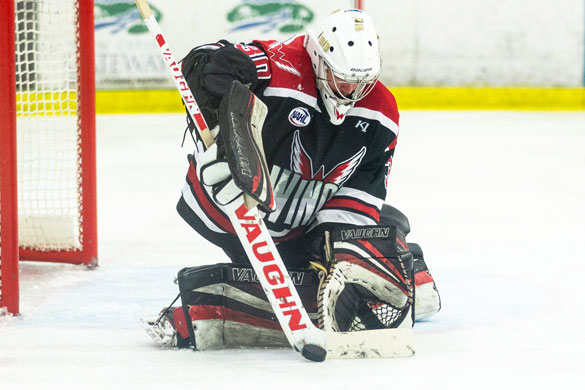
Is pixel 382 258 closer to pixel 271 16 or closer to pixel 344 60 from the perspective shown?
pixel 344 60

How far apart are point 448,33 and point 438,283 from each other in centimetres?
543

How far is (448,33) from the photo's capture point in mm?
7953

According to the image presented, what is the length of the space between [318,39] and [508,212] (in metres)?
2.16

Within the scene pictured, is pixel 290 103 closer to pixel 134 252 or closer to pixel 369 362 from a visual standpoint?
pixel 369 362

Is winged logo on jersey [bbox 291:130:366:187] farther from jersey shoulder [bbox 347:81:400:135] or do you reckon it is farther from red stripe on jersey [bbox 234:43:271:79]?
red stripe on jersey [bbox 234:43:271:79]

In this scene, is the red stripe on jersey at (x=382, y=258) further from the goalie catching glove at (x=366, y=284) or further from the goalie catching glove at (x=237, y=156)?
the goalie catching glove at (x=237, y=156)

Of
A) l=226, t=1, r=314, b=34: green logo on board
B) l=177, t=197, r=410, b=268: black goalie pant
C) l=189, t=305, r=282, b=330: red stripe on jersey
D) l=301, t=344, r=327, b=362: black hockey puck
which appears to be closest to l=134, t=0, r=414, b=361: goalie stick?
l=301, t=344, r=327, b=362: black hockey puck

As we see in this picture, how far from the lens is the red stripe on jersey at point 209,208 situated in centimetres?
242

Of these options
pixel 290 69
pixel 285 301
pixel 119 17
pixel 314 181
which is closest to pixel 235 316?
pixel 285 301

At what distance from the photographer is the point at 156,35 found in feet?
7.39

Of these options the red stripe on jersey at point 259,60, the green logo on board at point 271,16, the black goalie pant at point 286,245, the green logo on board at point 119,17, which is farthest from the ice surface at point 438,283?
the green logo on board at point 271,16

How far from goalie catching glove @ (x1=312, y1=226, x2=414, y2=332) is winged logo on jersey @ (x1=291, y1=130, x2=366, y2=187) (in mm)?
175

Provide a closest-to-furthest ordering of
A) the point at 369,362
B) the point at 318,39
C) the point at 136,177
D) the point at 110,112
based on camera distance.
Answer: the point at 369,362, the point at 318,39, the point at 136,177, the point at 110,112

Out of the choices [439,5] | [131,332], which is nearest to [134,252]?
[131,332]
